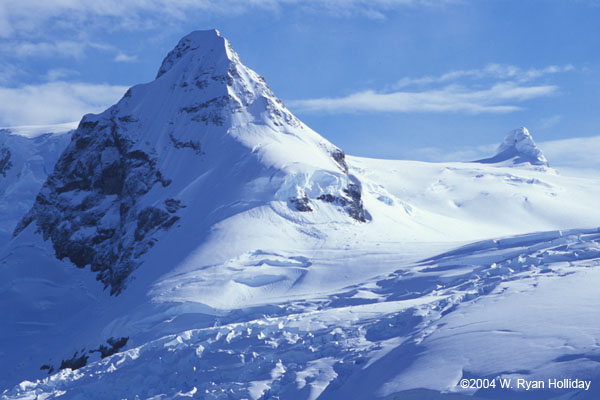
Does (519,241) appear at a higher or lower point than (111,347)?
higher

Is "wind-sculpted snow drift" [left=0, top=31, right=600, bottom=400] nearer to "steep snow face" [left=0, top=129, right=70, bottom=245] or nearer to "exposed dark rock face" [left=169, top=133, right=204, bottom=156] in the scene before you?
"exposed dark rock face" [left=169, top=133, right=204, bottom=156]

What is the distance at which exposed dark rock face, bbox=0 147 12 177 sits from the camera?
329 ft

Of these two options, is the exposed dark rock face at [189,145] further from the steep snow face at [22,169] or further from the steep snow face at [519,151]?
the steep snow face at [519,151]

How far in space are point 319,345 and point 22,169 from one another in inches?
3129

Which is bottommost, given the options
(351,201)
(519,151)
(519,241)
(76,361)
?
(76,361)

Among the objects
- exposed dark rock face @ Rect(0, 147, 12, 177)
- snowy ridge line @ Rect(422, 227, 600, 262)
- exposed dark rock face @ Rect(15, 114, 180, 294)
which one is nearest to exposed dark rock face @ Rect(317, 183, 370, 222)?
exposed dark rock face @ Rect(15, 114, 180, 294)

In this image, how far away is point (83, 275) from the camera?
56.0 m

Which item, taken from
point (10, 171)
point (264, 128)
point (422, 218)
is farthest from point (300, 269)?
point (10, 171)

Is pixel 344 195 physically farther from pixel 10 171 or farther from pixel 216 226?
pixel 10 171

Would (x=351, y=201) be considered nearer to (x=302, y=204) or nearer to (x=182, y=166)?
(x=302, y=204)

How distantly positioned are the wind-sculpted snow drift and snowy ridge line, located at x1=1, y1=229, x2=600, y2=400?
12cm

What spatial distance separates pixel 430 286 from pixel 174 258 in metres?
18.9

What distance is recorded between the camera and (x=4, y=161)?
Result: 334 feet

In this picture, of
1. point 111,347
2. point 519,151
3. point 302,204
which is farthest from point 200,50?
point 519,151
